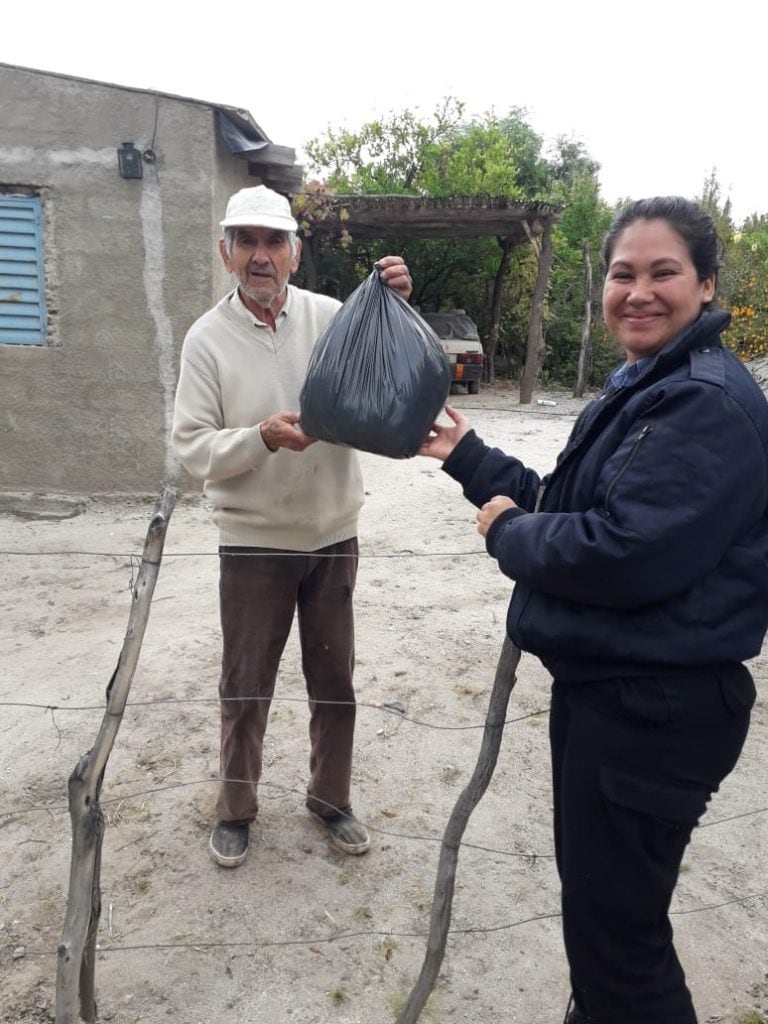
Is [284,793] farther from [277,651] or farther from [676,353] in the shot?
[676,353]

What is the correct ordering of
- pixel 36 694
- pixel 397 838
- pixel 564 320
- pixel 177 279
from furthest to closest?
pixel 564 320
pixel 177 279
pixel 36 694
pixel 397 838

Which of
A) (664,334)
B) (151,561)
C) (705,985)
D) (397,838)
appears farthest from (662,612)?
(397,838)

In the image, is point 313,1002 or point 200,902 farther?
point 200,902

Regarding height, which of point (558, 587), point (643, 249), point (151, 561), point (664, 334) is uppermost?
point (643, 249)

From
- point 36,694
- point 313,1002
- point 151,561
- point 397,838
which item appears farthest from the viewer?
point 36,694

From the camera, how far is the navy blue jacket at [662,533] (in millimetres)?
1151

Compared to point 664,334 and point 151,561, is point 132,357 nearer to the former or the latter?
point 151,561

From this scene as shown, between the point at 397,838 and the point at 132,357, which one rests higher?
the point at 132,357

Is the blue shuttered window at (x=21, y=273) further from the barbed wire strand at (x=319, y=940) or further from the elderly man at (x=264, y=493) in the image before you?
the barbed wire strand at (x=319, y=940)

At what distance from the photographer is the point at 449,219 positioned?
10656 millimetres

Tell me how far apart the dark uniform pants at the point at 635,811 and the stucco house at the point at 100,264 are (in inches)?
200

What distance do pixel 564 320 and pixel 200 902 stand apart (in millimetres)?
16265

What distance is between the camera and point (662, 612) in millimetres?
1224

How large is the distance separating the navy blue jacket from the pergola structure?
8.50m
